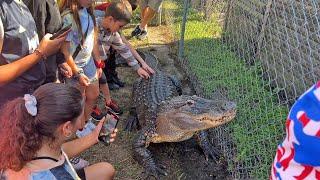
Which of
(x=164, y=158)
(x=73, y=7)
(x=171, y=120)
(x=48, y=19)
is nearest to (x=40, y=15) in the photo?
(x=48, y=19)

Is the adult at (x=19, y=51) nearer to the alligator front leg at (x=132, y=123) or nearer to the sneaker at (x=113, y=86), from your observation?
the alligator front leg at (x=132, y=123)

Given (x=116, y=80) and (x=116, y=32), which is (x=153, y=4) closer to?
(x=116, y=80)

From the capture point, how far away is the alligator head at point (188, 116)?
3184mm

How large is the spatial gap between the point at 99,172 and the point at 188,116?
1.03 metres

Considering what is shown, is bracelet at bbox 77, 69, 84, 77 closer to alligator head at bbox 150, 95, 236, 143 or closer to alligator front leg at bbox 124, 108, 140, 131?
alligator head at bbox 150, 95, 236, 143

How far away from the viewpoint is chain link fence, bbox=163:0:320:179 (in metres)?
3.27

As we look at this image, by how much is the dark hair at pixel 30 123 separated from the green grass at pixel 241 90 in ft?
5.52

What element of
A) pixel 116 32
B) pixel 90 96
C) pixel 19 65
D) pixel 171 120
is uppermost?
pixel 19 65

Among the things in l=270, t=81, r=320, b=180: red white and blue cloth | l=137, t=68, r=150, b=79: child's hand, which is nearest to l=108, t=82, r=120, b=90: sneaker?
l=137, t=68, r=150, b=79: child's hand

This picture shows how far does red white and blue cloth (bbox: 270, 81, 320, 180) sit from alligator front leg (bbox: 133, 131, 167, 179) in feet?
7.04

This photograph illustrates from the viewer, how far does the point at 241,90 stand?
407 cm

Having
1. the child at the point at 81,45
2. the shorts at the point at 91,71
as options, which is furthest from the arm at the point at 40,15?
the shorts at the point at 91,71

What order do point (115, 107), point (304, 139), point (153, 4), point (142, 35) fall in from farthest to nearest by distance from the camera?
point (142, 35)
point (153, 4)
point (115, 107)
point (304, 139)

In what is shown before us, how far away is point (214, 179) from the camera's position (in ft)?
10.4
